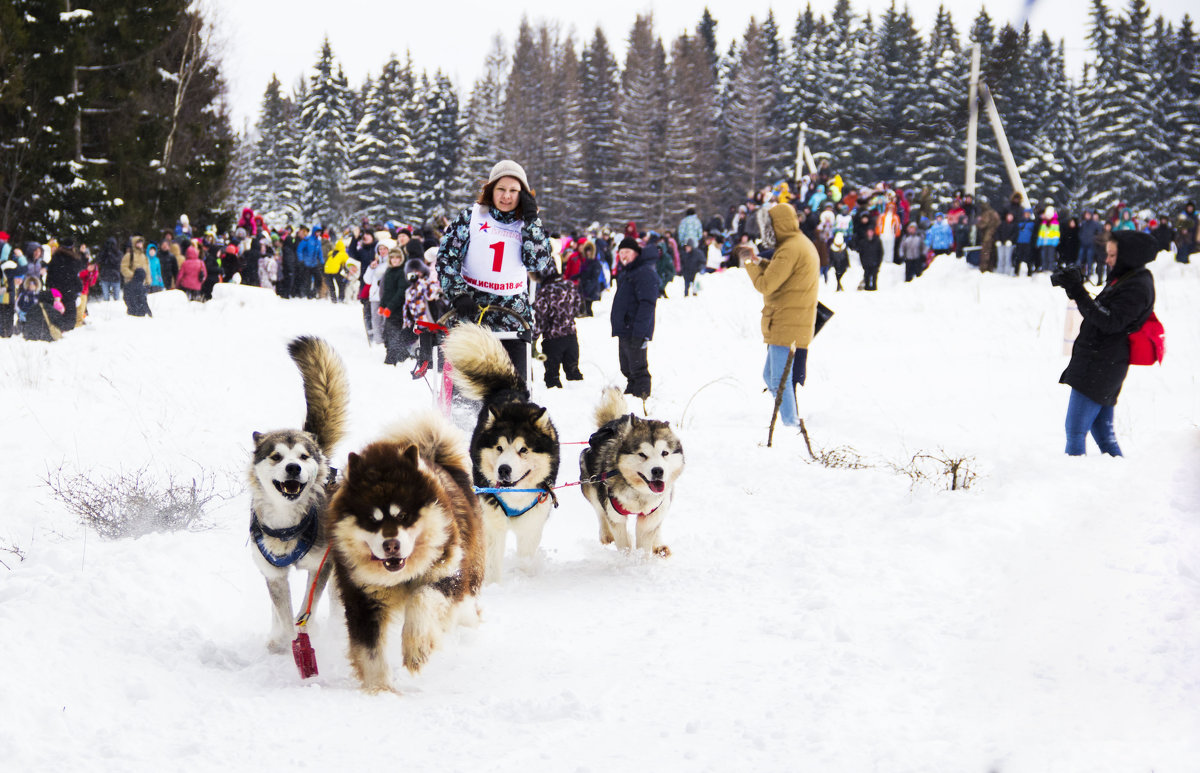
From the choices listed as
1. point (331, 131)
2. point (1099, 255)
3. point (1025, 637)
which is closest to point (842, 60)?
point (331, 131)

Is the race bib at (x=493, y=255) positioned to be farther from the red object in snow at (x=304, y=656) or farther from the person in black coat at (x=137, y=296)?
the person in black coat at (x=137, y=296)

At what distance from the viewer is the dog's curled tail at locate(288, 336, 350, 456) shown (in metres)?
3.75

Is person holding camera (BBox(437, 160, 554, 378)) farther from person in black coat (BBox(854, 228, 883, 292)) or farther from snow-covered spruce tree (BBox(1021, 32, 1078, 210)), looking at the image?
snow-covered spruce tree (BBox(1021, 32, 1078, 210))

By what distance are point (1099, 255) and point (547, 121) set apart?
118ft

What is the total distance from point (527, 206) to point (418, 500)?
8.58ft

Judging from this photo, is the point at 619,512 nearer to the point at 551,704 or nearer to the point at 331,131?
the point at 551,704

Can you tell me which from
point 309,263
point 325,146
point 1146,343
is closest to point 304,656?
point 1146,343

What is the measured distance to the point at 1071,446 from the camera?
18.4ft

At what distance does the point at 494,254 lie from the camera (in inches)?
202

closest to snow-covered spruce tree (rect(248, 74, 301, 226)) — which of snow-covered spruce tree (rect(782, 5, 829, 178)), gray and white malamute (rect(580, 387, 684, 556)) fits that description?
snow-covered spruce tree (rect(782, 5, 829, 178))

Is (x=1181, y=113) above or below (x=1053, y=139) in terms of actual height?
below

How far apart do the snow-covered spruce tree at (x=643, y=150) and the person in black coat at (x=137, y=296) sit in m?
32.3

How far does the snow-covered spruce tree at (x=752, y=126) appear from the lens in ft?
156

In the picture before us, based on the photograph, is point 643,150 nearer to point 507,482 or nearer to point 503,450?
point 503,450
